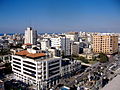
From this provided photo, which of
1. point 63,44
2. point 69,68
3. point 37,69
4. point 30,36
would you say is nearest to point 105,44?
point 63,44

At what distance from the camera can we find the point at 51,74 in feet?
15.5

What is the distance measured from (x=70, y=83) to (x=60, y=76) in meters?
0.41

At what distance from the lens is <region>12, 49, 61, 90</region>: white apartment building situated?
14.7ft

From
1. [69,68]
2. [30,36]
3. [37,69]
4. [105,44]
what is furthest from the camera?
[30,36]

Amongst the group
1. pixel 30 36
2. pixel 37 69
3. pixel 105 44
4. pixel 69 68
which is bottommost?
pixel 69 68

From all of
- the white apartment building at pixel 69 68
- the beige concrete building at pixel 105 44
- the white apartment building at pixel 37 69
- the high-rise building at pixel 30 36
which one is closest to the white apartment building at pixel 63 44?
the beige concrete building at pixel 105 44

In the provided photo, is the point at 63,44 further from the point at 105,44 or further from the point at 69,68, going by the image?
the point at 69,68

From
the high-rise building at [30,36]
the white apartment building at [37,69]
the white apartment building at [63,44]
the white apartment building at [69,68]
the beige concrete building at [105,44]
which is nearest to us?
the white apartment building at [37,69]

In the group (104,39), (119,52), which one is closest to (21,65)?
(104,39)

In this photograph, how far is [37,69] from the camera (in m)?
4.45

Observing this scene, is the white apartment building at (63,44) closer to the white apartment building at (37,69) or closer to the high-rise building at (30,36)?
the white apartment building at (37,69)

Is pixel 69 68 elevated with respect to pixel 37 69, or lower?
lower

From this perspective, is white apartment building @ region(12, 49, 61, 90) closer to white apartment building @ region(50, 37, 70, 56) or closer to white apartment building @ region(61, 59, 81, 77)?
white apartment building @ region(61, 59, 81, 77)

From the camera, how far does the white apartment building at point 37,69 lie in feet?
14.7
